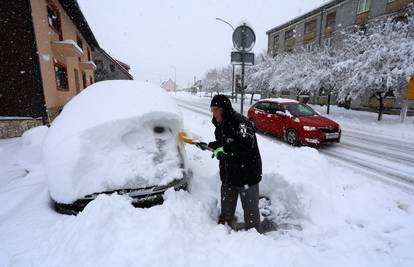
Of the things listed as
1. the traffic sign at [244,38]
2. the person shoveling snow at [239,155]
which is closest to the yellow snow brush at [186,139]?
the person shoveling snow at [239,155]

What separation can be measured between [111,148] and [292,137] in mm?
6085

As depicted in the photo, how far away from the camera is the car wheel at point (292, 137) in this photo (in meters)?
7.11

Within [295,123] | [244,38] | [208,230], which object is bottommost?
[208,230]

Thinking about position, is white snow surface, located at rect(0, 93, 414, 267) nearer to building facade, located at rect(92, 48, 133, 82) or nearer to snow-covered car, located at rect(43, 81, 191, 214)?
snow-covered car, located at rect(43, 81, 191, 214)

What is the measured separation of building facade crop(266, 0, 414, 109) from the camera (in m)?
18.3

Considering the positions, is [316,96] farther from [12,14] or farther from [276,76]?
[12,14]

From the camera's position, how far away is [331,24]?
2405cm

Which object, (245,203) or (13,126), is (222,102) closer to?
(245,203)

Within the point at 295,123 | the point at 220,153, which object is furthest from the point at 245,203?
the point at 295,123

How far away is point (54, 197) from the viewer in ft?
7.98

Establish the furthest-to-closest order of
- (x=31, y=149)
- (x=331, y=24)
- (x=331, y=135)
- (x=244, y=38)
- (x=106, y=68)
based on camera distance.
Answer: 1. (x=106, y=68)
2. (x=331, y=24)
3. (x=331, y=135)
4. (x=31, y=149)
5. (x=244, y=38)

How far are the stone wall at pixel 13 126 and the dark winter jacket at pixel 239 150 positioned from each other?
805 cm

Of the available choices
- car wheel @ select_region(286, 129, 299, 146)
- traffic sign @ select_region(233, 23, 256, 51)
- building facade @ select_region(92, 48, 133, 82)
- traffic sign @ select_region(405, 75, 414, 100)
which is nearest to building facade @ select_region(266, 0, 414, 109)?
traffic sign @ select_region(405, 75, 414, 100)

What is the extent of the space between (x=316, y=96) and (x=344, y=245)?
2623 cm
